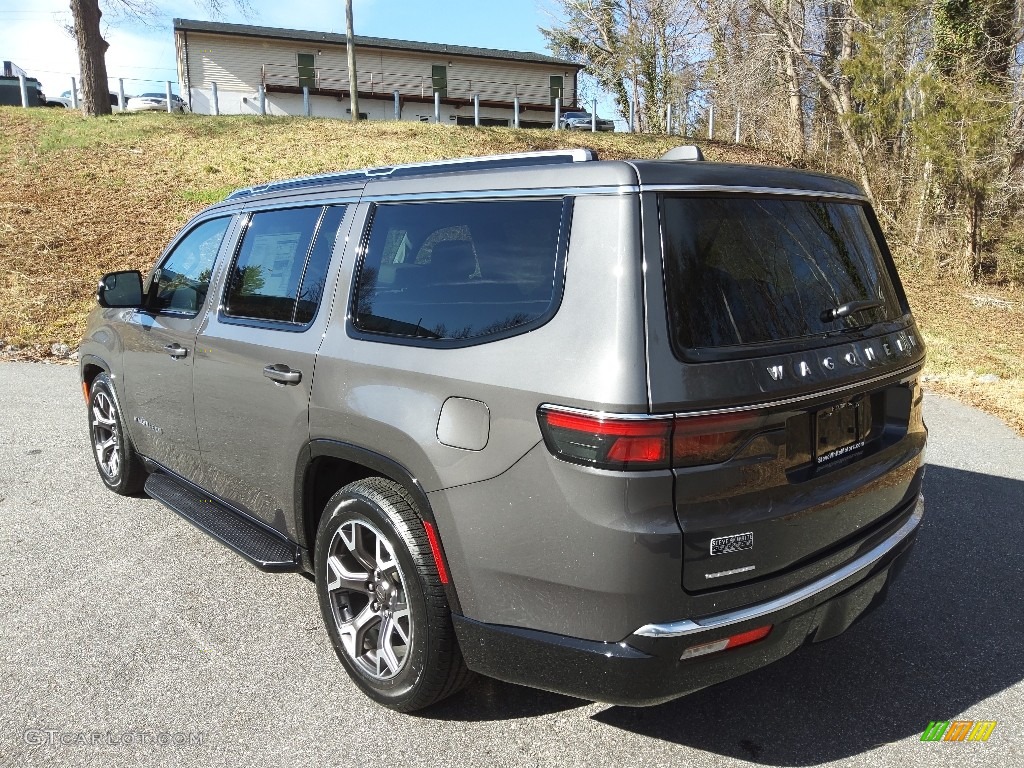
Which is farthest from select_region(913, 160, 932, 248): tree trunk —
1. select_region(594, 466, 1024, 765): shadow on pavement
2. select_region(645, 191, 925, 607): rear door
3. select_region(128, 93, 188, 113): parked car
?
select_region(128, 93, 188, 113): parked car

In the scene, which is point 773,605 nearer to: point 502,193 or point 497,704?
point 497,704

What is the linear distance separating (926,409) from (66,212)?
619 inches

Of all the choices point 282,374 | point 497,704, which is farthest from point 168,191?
point 497,704

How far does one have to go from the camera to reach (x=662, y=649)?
2.19m

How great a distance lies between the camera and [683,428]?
83.8 inches

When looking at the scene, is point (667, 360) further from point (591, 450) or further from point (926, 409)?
point (926, 409)

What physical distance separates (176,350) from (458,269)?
1987 mm

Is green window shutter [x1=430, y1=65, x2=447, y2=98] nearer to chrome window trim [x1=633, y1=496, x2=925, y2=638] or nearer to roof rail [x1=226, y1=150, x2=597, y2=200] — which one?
roof rail [x1=226, y1=150, x2=597, y2=200]

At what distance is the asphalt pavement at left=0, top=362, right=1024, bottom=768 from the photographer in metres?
2.64

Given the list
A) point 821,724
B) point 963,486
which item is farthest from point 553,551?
point 963,486

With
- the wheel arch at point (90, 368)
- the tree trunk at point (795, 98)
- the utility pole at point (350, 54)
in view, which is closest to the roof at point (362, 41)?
the utility pole at point (350, 54)

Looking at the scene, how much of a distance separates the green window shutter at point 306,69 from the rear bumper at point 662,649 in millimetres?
42339

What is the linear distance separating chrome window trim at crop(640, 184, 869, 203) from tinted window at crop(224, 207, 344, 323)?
57.4 inches

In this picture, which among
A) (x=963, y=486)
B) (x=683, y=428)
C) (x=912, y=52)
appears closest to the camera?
(x=683, y=428)
